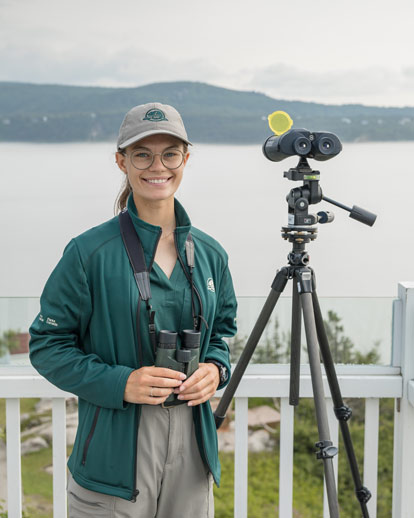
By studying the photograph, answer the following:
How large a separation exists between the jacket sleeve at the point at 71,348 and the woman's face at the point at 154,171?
180 mm

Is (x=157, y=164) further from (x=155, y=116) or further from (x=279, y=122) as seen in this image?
(x=279, y=122)

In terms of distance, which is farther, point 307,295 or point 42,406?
point 42,406

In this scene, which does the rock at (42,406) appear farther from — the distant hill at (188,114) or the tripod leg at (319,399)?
the tripod leg at (319,399)

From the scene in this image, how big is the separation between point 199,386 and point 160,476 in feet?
0.68

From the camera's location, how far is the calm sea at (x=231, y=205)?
4.46 meters

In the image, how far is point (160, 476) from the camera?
129cm

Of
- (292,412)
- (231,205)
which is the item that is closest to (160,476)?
(292,412)

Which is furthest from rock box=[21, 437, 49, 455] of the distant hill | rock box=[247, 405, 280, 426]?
the distant hill

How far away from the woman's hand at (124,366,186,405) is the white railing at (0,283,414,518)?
70cm

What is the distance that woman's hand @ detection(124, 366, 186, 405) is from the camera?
3.95 feet

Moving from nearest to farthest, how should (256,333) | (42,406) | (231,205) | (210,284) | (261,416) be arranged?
(210,284) → (256,333) → (231,205) → (261,416) → (42,406)

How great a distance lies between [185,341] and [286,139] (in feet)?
2.04

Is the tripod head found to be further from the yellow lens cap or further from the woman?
the woman

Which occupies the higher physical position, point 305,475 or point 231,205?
point 231,205
